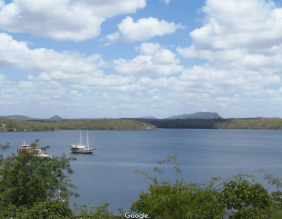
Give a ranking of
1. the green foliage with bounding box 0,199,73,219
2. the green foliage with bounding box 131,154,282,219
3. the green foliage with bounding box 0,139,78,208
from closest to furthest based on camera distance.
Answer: the green foliage with bounding box 0,199,73,219, the green foliage with bounding box 131,154,282,219, the green foliage with bounding box 0,139,78,208

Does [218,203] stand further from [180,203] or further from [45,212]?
[45,212]

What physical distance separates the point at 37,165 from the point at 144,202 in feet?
29.1

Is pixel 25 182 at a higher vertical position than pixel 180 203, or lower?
higher

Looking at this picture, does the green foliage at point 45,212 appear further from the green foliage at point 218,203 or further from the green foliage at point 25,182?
the green foliage at point 218,203

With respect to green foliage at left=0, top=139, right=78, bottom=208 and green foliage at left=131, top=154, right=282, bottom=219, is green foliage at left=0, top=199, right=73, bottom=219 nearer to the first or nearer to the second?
green foliage at left=0, top=139, right=78, bottom=208

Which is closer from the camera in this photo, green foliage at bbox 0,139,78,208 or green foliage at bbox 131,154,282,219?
green foliage at bbox 131,154,282,219

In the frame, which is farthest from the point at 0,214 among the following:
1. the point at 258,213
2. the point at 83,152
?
the point at 83,152

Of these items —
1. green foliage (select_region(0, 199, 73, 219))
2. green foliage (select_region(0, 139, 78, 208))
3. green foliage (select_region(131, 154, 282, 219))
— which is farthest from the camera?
green foliage (select_region(0, 139, 78, 208))

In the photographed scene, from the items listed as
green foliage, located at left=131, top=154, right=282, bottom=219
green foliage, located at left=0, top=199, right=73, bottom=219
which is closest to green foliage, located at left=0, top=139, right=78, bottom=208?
green foliage, located at left=0, top=199, right=73, bottom=219

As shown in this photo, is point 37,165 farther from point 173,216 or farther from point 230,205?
point 230,205

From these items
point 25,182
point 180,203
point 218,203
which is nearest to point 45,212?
point 25,182

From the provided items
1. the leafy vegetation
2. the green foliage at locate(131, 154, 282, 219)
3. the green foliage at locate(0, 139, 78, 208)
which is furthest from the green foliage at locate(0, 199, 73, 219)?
the green foliage at locate(131, 154, 282, 219)

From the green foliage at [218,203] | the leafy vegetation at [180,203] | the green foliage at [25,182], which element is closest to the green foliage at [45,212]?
the leafy vegetation at [180,203]

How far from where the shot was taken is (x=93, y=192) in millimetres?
46750
